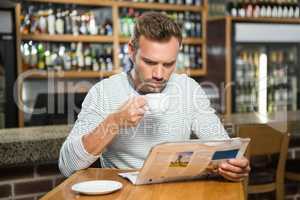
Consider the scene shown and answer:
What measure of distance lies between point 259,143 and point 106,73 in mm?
2762

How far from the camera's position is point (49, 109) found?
3887 mm

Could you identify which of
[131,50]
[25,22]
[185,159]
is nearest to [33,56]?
[25,22]

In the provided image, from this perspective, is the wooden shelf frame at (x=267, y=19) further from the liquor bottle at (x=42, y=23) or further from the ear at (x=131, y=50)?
the ear at (x=131, y=50)

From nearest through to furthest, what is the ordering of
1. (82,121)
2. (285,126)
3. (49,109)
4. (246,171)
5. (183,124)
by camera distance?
(246,171)
(82,121)
(183,124)
(285,126)
(49,109)

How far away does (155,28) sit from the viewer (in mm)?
1610

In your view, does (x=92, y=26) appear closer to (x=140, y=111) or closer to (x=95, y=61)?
(x=95, y=61)

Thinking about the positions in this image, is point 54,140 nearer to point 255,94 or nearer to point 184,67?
point 184,67

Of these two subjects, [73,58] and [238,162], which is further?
[73,58]

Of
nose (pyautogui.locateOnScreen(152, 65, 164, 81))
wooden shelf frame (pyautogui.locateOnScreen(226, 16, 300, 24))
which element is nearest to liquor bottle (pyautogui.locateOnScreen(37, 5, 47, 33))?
wooden shelf frame (pyautogui.locateOnScreen(226, 16, 300, 24))

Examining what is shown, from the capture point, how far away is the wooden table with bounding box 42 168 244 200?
1.28 m

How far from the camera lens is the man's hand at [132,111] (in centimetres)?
140

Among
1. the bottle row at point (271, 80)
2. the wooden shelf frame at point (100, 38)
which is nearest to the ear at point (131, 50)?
the wooden shelf frame at point (100, 38)

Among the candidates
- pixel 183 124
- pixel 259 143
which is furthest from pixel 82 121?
pixel 259 143

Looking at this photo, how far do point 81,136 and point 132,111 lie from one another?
26cm
